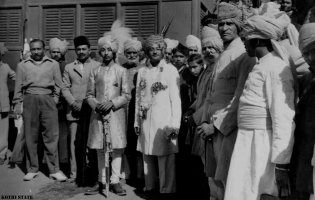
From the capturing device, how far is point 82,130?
591cm

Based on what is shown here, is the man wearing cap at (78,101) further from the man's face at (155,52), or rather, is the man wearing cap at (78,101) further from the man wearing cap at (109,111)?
the man's face at (155,52)

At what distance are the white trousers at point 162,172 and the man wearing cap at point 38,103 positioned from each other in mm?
1499

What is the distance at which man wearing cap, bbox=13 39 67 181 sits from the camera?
605 cm

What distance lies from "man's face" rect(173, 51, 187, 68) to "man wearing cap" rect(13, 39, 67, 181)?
185cm

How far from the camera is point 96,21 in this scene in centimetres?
892

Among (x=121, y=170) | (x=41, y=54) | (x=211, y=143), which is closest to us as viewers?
(x=211, y=143)

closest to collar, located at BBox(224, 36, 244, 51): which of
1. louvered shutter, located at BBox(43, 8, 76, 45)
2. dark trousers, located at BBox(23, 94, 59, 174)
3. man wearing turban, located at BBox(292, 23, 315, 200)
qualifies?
man wearing turban, located at BBox(292, 23, 315, 200)

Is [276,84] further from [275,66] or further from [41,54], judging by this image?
[41,54]

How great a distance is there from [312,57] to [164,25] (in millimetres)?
5826

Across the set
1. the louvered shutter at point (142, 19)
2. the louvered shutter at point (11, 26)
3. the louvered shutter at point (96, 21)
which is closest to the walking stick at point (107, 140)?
the louvered shutter at point (142, 19)

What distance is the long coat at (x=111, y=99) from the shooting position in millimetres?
5297

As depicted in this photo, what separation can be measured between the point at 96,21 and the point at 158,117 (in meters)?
4.50

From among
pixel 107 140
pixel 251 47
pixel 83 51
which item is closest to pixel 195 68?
pixel 107 140

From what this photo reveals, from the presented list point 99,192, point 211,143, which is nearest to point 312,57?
point 211,143
